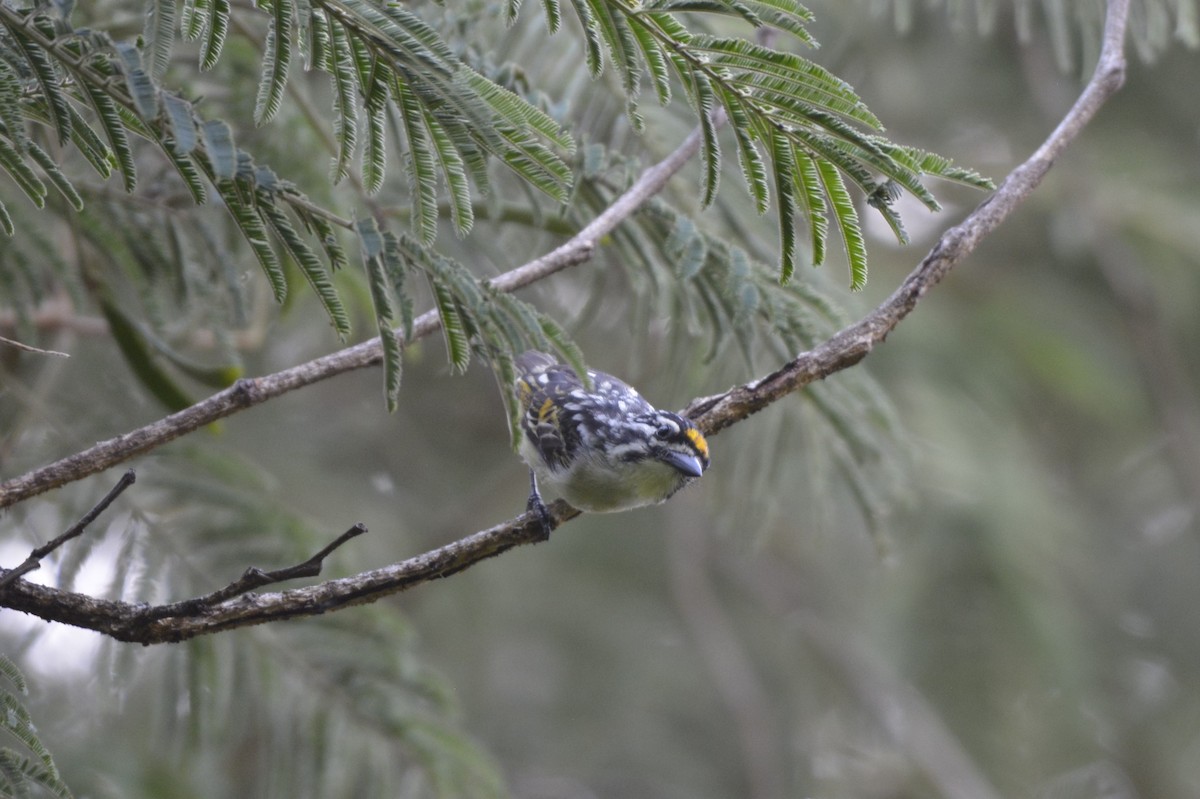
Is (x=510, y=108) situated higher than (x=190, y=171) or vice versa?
(x=510, y=108)

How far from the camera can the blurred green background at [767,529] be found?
362 centimetres

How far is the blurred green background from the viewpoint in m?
3.62

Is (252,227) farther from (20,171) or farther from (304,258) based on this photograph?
(20,171)

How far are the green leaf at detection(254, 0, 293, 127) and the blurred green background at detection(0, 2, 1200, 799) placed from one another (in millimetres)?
1342

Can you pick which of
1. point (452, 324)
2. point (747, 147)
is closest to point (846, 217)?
point (747, 147)

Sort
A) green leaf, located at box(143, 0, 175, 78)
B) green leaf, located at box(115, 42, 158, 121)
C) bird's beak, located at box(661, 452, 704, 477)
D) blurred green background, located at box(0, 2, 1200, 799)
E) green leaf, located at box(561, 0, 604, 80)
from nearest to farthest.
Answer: green leaf, located at box(115, 42, 158, 121)
green leaf, located at box(143, 0, 175, 78)
green leaf, located at box(561, 0, 604, 80)
bird's beak, located at box(661, 452, 704, 477)
blurred green background, located at box(0, 2, 1200, 799)

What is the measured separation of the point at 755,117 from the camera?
6.42 ft

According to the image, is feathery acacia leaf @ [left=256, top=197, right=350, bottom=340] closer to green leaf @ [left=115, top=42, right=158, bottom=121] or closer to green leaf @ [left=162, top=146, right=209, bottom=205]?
green leaf @ [left=162, top=146, right=209, bottom=205]

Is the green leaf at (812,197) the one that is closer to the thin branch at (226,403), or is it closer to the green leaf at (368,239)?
the thin branch at (226,403)

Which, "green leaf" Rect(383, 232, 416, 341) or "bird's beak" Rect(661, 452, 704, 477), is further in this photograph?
"bird's beak" Rect(661, 452, 704, 477)

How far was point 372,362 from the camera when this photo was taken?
2.27 meters

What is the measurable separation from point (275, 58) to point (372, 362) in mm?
618

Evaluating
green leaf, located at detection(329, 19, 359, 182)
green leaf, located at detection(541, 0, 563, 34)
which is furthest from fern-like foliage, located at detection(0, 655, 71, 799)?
green leaf, located at detection(541, 0, 563, 34)

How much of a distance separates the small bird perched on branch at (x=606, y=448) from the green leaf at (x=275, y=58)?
1054mm
